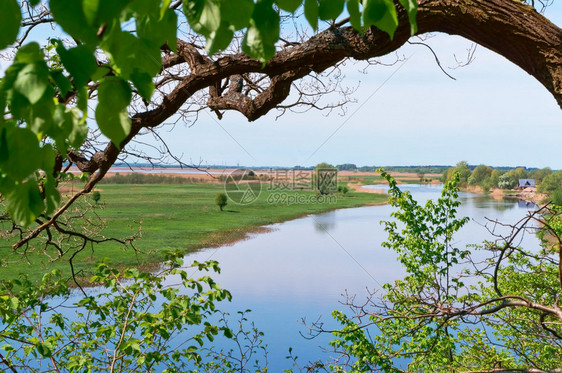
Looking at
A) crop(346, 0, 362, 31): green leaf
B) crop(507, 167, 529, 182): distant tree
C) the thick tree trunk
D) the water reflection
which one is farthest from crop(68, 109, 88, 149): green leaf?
the water reflection

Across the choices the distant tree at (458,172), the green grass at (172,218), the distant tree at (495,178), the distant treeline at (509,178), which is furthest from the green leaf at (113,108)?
the distant tree at (495,178)

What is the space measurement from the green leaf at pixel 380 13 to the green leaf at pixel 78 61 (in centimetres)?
47

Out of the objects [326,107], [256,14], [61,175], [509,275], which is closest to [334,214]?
[509,275]

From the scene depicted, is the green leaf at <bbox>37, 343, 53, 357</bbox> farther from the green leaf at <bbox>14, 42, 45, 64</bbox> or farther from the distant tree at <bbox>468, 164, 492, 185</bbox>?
the distant tree at <bbox>468, 164, 492, 185</bbox>

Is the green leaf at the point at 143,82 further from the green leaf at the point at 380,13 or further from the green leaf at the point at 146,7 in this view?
the green leaf at the point at 380,13

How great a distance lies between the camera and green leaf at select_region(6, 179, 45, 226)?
855 mm

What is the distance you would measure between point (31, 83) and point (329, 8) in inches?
20.2

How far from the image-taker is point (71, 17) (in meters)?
0.64

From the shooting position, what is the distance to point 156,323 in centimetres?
266

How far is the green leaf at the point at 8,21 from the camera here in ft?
2.29

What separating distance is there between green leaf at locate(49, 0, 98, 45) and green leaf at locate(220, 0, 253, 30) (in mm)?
208

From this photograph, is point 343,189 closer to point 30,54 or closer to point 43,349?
point 43,349

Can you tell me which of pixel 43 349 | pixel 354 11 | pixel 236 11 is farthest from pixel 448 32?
pixel 43 349

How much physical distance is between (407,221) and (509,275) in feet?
6.98
